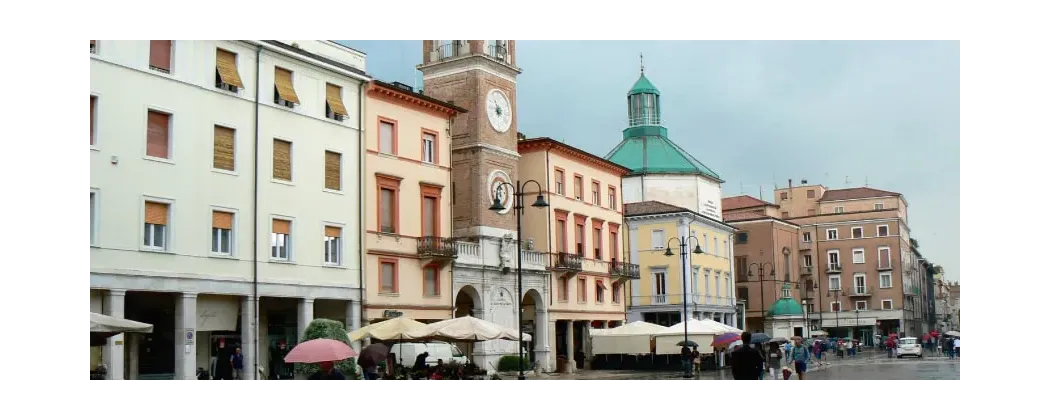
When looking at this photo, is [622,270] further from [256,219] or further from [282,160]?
[256,219]

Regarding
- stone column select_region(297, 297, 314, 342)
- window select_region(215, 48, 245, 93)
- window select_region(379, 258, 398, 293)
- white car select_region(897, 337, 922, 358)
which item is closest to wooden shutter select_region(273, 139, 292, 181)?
window select_region(215, 48, 245, 93)

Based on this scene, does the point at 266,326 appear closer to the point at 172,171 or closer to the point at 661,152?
the point at 172,171

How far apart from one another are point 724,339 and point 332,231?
13560mm

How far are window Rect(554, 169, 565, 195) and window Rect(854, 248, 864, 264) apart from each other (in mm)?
13514

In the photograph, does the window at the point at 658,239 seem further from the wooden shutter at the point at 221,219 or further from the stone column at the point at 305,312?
the wooden shutter at the point at 221,219

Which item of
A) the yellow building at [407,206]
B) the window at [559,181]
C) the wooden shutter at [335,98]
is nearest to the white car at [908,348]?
the window at [559,181]

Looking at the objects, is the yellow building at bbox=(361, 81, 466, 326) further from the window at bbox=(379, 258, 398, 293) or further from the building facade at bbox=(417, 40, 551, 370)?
the building facade at bbox=(417, 40, 551, 370)

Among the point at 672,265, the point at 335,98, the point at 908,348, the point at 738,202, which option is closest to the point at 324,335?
the point at 335,98

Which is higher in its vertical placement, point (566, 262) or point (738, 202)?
point (738, 202)

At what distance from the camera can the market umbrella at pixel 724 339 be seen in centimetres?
3622

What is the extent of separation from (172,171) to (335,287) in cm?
706

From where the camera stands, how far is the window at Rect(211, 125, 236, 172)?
1058 inches

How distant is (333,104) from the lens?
3120cm
